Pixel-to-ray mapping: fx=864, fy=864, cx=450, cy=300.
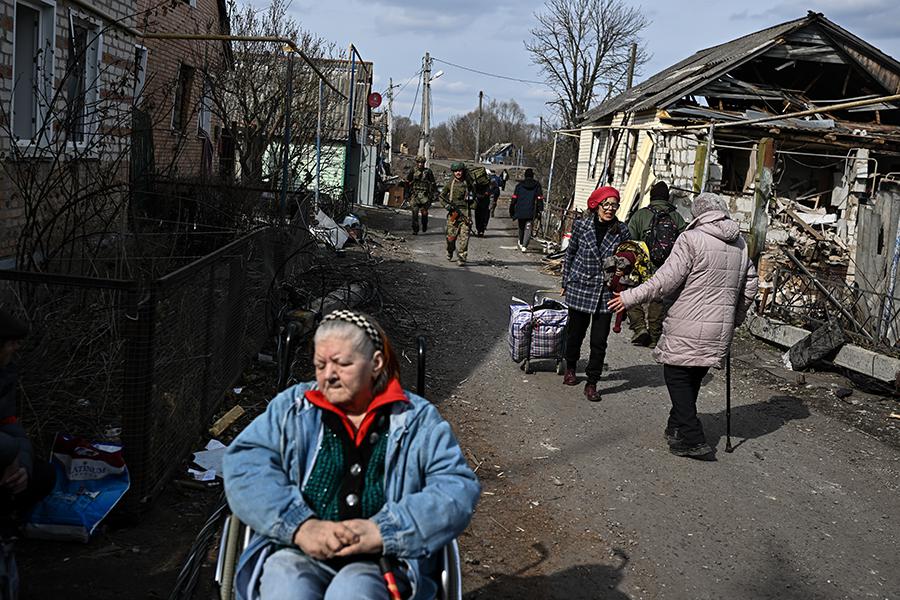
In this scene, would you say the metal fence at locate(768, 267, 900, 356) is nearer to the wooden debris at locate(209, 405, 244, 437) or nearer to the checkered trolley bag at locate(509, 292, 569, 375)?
the checkered trolley bag at locate(509, 292, 569, 375)

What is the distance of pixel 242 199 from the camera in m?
11.6

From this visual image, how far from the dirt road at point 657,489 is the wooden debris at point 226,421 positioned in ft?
5.55

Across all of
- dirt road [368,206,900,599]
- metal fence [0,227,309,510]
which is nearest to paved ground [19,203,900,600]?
dirt road [368,206,900,599]

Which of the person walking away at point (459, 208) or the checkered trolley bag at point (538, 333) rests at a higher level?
the person walking away at point (459, 208)

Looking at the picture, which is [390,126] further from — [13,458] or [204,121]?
[13,458]

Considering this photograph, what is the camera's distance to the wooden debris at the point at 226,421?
19.5 ft

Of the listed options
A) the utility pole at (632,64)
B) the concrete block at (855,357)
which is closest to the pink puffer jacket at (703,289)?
the concrete block at (855,357)

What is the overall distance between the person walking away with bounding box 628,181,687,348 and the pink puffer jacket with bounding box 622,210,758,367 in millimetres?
3340

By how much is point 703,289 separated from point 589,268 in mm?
1601

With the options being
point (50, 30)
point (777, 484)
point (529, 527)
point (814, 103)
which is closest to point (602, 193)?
point (777, 484)

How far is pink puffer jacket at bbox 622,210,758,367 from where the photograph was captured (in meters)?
6.31

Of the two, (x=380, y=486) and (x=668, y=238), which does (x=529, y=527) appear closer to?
(x=380, y=486)

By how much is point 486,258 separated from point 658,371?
31.2 ft

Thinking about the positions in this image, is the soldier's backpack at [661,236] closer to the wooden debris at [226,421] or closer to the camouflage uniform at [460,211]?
the wooden debris at [226,421]
